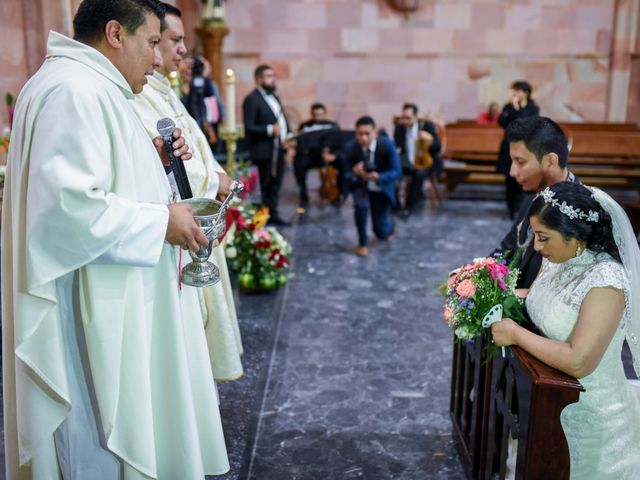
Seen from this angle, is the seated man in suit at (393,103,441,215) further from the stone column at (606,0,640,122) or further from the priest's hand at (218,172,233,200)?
the priest's hand at (218,172,233,200)

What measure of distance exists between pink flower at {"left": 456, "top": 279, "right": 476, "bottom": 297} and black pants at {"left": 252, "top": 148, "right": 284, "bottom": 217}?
5740 mm

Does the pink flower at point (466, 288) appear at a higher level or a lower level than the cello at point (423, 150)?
higher

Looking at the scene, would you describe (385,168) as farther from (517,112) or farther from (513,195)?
(517,112)

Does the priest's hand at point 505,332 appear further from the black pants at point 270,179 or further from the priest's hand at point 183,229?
the black pants at point 270,179

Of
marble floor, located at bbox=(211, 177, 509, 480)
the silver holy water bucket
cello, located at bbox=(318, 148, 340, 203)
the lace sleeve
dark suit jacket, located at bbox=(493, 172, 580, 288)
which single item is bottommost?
marble floor, located at bbox=(211, 177, 509, 480)

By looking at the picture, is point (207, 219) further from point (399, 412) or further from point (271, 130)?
point (271, 130)

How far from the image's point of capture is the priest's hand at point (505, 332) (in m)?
2.40

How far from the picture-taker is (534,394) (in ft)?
7.20

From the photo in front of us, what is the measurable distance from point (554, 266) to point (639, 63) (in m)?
12.2

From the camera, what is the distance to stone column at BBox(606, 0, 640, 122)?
12.8 metres

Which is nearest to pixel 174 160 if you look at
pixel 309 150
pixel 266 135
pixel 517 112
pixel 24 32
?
pixel 24 32

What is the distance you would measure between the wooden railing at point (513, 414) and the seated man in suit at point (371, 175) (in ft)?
13.2

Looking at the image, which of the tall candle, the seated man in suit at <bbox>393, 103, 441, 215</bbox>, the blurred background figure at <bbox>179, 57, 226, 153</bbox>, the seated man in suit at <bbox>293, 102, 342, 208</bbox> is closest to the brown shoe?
the seated man in suit at <bbox>393, 103, 441, 215</bbox>

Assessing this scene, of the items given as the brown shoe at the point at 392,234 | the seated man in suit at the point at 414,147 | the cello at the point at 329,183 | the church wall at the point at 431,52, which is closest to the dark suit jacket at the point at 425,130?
the seated man in suit at the point at 414,147
